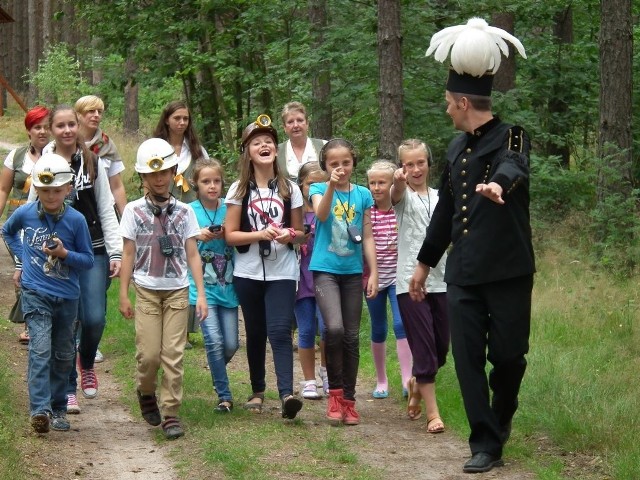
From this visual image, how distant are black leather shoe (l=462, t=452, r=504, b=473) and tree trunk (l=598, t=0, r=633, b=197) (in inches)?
311

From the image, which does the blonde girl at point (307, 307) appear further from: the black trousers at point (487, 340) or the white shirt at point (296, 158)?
the black trousers at point (487, 340)

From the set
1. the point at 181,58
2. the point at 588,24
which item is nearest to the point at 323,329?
the point at 181,58

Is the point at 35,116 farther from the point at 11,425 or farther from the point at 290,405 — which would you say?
the point at 290,405

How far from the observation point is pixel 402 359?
8664 mm

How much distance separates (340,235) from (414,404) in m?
1.32

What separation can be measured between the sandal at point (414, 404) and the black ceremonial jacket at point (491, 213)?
1.71m

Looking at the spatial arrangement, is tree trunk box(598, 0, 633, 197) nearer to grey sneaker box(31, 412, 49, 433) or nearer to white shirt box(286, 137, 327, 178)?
white shirt box(286, 137, 327, 178)

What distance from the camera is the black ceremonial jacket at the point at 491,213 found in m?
6.21

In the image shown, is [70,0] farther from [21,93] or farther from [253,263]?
[21,93]

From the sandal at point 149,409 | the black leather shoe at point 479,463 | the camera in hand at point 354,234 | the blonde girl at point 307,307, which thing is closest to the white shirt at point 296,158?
the blonde girl at point 307,307

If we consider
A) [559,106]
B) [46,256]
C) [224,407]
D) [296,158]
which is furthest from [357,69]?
[46,256]

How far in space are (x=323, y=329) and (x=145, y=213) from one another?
1.57m

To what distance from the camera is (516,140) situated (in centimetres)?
626

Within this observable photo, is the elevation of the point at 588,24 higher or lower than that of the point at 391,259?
higher
